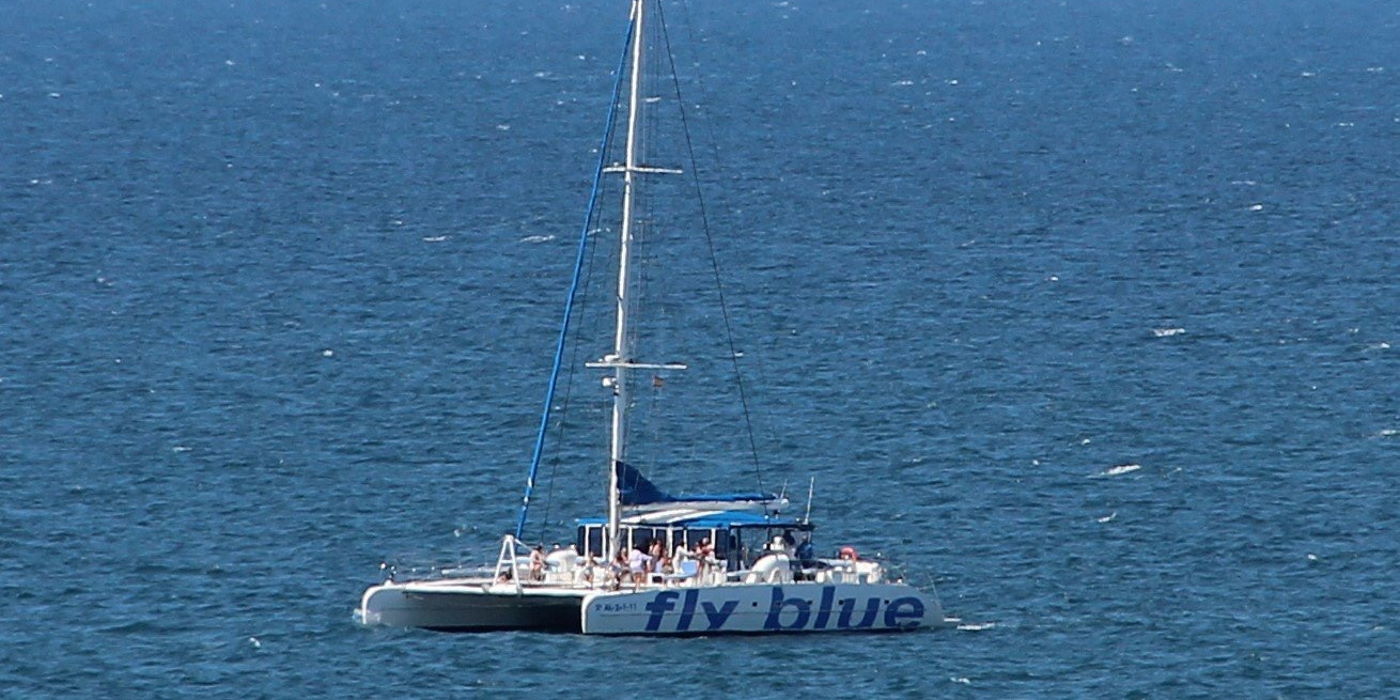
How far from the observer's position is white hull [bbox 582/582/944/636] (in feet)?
313

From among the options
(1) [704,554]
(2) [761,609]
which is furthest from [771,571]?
(1) [704,554]

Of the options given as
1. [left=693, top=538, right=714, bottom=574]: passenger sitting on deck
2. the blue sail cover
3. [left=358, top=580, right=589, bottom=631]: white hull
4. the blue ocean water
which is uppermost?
the blue sail cover

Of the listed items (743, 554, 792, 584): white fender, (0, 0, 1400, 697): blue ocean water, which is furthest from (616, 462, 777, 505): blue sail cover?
(0, 0, 1400, 697): blue ocean water

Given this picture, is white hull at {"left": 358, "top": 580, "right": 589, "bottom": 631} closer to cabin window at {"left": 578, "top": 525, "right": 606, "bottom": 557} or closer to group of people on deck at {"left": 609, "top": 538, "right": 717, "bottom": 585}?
group of people on deck at {"left": 609, "top": 538, "right": 717, "bottom": 585}

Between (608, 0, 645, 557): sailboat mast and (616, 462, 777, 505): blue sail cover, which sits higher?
(608, 0, 645, 557): sailboat mast

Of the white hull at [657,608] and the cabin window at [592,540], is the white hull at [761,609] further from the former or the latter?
the cabin window at [592,540]

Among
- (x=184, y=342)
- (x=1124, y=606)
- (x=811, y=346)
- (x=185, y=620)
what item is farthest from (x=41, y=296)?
(x=1124, y=606)

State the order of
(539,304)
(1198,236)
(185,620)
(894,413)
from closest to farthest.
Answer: (185,620)
(894,413)
(539,304)
(1198,236)

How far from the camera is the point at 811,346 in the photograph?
14738cm

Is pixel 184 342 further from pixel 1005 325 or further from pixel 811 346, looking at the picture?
pixel 1005 325

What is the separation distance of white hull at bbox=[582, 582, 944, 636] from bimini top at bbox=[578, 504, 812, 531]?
2122 mm

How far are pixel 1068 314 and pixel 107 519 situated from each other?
58007 millimetres

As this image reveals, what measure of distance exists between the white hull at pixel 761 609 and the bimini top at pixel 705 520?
6.96 ft

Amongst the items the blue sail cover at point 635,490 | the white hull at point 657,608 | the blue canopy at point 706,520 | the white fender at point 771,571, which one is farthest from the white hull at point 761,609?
the blue sail cover at point 635,490
